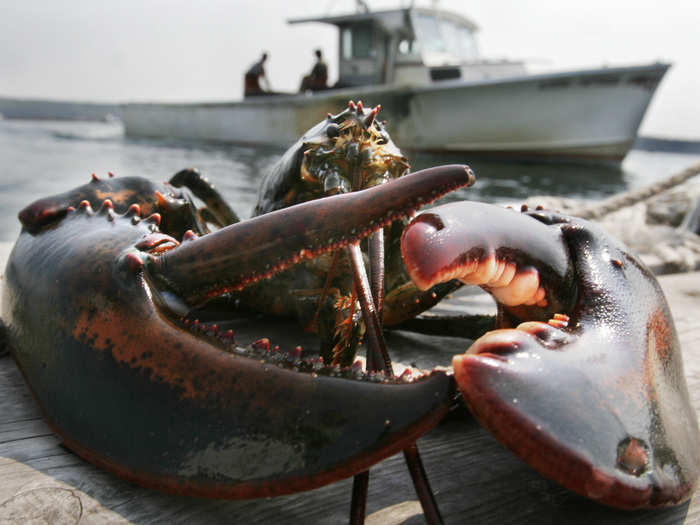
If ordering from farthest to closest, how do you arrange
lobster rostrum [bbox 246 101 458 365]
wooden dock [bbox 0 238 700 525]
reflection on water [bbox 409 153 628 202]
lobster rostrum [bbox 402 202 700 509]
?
reflection on water [bbox 409 153 628 202], lobster rostrum [bbox 246 101 458 365], wooden dock [bbox 0 238 700 525], lobster rostrum [bbox 402 202 700 509]

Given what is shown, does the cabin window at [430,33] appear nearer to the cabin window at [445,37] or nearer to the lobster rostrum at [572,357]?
the cabin window at [445,37]

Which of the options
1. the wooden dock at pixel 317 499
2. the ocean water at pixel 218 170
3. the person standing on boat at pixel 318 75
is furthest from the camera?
the person standing on boat at pixel 318 75

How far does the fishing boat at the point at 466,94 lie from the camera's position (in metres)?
12.9

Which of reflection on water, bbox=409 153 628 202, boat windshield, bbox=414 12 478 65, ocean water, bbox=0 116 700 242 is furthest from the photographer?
boat windshield, bbox=414 12 478 65

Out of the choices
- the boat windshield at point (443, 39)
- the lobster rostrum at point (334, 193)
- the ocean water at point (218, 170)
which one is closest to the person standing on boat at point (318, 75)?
the ocean water at point (218, 170)

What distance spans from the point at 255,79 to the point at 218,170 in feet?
15.7

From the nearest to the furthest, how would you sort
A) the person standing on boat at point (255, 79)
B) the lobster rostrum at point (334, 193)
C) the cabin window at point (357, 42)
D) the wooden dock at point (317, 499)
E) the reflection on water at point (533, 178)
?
the wooden dock at point (317, 499), the lobster rostrum at point (334, 193), the reflection on water at point (533, 178), the cabin window at point (357, 42), the person standing on boat at point (255, 79)

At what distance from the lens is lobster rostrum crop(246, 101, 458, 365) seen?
58.9 inches

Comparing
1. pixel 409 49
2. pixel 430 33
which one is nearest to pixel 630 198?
pixel 409 49

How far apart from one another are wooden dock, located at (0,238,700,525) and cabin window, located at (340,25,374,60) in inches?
555

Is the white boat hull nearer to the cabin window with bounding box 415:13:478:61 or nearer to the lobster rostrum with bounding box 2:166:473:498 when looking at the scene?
the cabin window with bounding box 415:13:478:61

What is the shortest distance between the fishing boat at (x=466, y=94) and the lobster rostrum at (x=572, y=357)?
12725 mm

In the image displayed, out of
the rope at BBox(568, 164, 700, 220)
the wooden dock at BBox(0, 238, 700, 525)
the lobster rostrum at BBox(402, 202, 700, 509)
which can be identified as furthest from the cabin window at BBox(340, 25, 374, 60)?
A: the wooden dock at BBox(0, 238, 700, 525)

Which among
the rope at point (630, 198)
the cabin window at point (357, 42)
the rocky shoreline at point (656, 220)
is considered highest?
the cabin window at point (357, 42)
